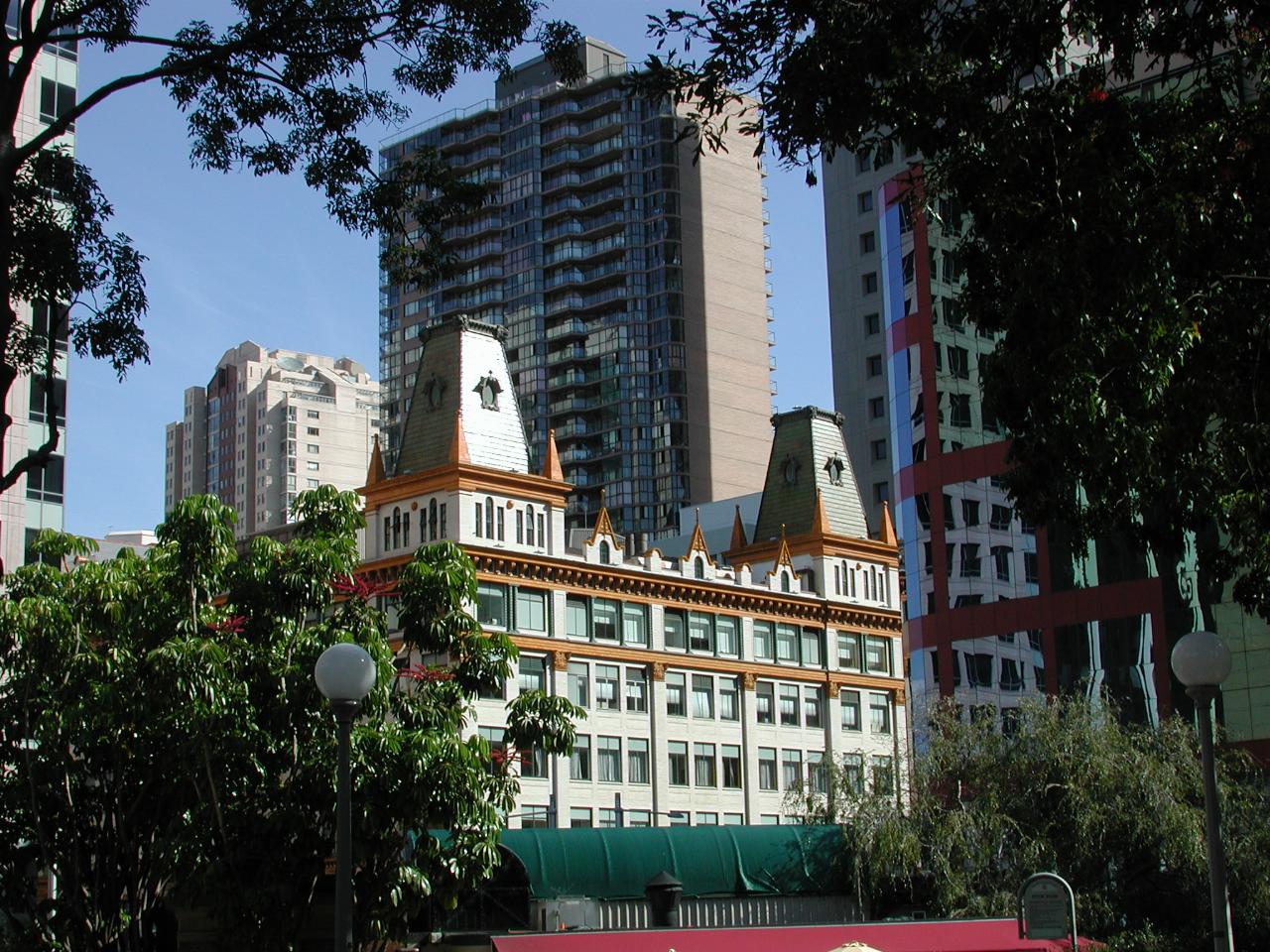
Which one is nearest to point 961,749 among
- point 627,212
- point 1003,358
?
point 1003,358

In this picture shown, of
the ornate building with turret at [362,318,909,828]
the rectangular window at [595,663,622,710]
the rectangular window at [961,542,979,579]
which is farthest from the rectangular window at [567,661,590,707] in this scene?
the rectangular window at [961,542,979,579]

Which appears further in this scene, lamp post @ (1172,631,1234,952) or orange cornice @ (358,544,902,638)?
orange cornice @ (358,544,902,638)

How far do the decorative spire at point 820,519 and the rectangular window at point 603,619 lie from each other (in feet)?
46.0

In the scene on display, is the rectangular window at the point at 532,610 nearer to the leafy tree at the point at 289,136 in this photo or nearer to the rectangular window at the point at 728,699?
the rectangular window at the point at 728,699

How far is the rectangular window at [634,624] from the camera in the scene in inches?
2940

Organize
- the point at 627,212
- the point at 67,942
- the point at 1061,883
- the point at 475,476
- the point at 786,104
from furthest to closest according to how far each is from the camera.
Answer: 1. the point at 627,212
2. the point at 475,476
3. the point at 67,942
4. the point at 1061,883
5. the point at 786,104

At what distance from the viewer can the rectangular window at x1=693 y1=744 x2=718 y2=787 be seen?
75.7 m

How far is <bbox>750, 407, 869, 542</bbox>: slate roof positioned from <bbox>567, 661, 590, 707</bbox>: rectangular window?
1673 centimetres

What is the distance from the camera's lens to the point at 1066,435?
1778 cm

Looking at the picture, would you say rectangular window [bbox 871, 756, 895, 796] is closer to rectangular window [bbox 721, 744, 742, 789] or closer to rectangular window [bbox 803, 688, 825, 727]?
rectangular window [bbox 721, 744, 742, 789]

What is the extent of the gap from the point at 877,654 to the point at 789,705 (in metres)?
7.07

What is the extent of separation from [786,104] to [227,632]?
614 inches

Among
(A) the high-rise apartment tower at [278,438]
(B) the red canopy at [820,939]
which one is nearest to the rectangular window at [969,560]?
(B) the red canopy at [820,939]

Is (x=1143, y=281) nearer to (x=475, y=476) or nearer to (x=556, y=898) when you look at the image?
(x=556, y=898)
